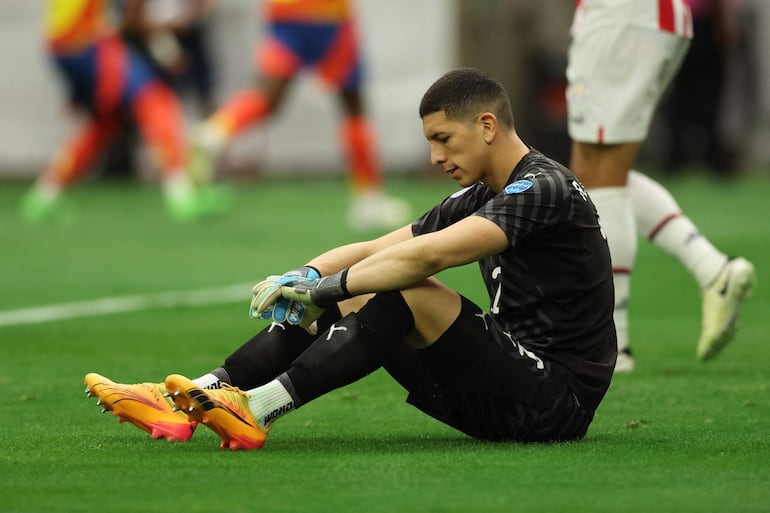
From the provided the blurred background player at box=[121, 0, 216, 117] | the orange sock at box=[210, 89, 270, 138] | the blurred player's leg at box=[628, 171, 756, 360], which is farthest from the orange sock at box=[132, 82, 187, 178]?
the blurred player's leg at box=[628, 171, 756, 360]

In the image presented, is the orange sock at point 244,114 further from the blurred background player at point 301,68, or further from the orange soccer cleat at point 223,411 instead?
the orange soccer cleat at point 223,411

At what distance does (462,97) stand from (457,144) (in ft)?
0.43

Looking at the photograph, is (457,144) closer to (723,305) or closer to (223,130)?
(723,305)

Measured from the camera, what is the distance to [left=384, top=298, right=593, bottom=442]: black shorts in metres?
Answer: 4.46

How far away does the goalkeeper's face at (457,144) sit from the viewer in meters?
4.53

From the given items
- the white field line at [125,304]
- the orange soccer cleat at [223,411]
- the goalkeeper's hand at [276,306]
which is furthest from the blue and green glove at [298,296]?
the white field line at [125,304]

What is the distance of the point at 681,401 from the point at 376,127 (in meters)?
13.5

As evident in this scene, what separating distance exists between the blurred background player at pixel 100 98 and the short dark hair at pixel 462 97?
9.27 m

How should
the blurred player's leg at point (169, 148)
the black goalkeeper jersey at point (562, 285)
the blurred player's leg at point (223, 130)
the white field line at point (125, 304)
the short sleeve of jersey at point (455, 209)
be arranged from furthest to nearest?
the blurred player's leg at point (169, 148) < the blurred player's leg at point (223, 130) < the white field line at point (125, 304) < the short sleeve of jersey at point (455, 209) < the black goalkeeper jersey at point (562, 285)

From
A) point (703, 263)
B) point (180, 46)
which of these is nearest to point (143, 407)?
point (703, 263)

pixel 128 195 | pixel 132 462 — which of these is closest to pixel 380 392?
pixel 132 462

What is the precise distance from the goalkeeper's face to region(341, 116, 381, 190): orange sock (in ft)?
28.2

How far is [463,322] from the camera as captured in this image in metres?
4.44

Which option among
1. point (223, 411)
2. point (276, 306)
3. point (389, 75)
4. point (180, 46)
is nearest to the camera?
point (223, 411)
